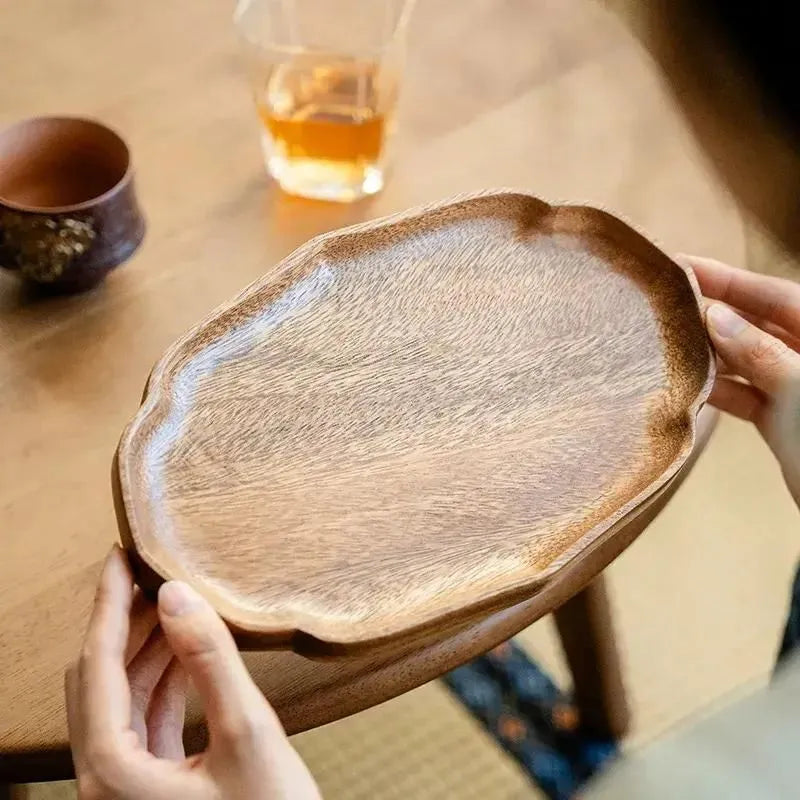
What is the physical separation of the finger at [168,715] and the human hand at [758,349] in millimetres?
347

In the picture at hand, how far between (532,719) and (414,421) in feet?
2.14

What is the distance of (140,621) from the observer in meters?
0.47

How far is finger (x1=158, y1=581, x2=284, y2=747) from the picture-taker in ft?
1.40

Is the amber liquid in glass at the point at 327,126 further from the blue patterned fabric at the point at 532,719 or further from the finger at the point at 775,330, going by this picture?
the blue patterned fabric at the point at 532,719

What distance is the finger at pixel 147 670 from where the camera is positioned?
0.47 metres

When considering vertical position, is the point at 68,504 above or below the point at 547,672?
above

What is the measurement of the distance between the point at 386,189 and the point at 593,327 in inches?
8.4

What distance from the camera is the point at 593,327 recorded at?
59 cm

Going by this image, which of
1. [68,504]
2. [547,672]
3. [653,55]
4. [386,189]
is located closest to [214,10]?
[386,189]

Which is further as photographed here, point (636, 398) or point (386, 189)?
point (386, 189)

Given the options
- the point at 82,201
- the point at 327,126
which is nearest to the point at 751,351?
the point at 327,126

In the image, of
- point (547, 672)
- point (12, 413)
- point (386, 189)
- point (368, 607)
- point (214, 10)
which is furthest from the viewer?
point (547, 672)

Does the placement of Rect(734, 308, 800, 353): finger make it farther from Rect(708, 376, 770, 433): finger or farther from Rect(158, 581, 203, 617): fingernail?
Rect(158, 581, 203, 617): fingernail

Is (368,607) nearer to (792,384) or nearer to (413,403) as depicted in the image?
(413,403)
